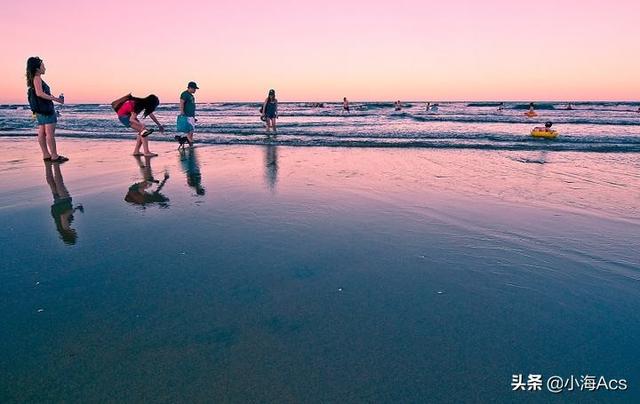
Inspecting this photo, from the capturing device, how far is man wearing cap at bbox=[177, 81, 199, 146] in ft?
38.3

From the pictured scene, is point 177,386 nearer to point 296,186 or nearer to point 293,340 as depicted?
point 293,340

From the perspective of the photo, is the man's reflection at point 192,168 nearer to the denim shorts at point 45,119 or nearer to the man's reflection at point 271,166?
the man's reflection at point 271,166

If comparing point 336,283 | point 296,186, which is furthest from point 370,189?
point 336,283

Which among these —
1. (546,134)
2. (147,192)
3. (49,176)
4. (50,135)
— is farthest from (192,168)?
(546,134)

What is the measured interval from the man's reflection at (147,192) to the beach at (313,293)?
2.5 inches

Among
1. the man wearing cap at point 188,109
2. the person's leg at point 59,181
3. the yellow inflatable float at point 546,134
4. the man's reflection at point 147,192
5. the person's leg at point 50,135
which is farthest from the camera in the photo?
the yellow inflatable float at point 546,134

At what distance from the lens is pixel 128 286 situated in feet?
10.1

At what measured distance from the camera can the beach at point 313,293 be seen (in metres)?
2.11

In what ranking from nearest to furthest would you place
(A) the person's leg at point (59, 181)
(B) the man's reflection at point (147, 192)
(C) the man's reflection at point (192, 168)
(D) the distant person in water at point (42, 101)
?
(B) the man's reflection at point (147, 192) < (A) the person's leg at point (59, 181) < (C) the man's reflection at point (192, 168) < (D) the distant person in water at point (42, 101)

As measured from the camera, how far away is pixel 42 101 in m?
8.74

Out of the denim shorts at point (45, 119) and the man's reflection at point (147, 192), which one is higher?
the denim shorts at point (45, 119)

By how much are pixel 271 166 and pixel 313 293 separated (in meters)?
6.34

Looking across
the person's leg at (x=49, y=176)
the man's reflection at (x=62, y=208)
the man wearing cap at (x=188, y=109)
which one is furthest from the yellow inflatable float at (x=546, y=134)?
the person's leg at (x=49, y=176)

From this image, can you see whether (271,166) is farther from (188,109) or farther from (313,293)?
(313,293)
